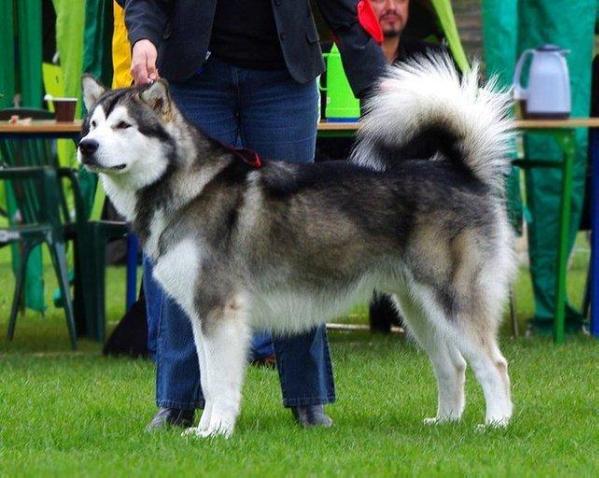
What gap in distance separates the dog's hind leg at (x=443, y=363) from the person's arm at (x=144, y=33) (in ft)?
3.95

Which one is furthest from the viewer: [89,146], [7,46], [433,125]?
[7,46]

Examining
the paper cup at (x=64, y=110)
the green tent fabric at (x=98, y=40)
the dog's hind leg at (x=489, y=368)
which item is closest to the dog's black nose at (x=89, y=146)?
the dog's hind leg at (x=489, y=368)

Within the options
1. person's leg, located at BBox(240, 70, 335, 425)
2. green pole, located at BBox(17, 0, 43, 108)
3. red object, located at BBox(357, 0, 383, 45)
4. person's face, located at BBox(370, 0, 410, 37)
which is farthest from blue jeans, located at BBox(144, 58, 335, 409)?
green pole, located at BBox(17, 0, 43, 108)

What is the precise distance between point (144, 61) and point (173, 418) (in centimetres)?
124

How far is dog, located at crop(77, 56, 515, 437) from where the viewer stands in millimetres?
4613

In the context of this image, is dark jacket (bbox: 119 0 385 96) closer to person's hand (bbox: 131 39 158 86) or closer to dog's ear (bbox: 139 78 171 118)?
person's hand (bbox: 131 39 158 86)

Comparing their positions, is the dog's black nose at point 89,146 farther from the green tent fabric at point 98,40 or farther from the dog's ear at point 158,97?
the green tent fabric at point 98,40

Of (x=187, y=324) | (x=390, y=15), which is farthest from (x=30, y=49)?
(x=187, y=324)

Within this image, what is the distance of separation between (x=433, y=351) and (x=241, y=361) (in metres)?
0.81

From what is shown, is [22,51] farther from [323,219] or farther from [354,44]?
[323,219]

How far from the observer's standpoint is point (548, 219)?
26.7 feet

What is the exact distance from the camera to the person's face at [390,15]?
788 centimetres

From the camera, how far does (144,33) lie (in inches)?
183

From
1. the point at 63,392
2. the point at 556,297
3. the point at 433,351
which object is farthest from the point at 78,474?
the point at 556,297
